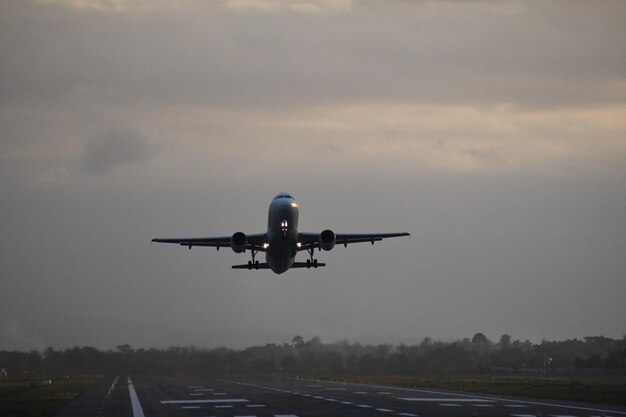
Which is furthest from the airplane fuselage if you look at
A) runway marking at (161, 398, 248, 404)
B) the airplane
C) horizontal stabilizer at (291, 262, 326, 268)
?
runway marking at (161, 398, 248, 404)

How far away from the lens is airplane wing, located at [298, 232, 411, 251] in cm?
7356

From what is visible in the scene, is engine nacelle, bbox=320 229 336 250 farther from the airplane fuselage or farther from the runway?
the runway

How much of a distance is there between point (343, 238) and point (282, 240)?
31.3 feet

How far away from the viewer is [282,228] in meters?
68.5

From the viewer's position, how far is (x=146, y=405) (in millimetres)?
57906

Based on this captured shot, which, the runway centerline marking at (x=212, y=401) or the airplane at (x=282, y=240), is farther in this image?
the airplane at (x=282, y=240)

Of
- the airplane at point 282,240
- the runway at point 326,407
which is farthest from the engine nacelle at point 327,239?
the runway at point 326,407

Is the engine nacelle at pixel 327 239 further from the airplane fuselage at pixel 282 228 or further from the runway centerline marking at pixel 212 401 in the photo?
the runway centerline marking at pixel 212 401

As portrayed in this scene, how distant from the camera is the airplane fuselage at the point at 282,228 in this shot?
67.9 metres

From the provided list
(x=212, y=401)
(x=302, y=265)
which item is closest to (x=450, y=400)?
(x=212, y=401)

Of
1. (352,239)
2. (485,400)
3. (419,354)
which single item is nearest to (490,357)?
(419,354)

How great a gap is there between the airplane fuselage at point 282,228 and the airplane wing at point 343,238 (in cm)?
190

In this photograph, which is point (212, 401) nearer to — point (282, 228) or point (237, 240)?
point (237, 240)

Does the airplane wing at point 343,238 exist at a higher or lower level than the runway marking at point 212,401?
higher
